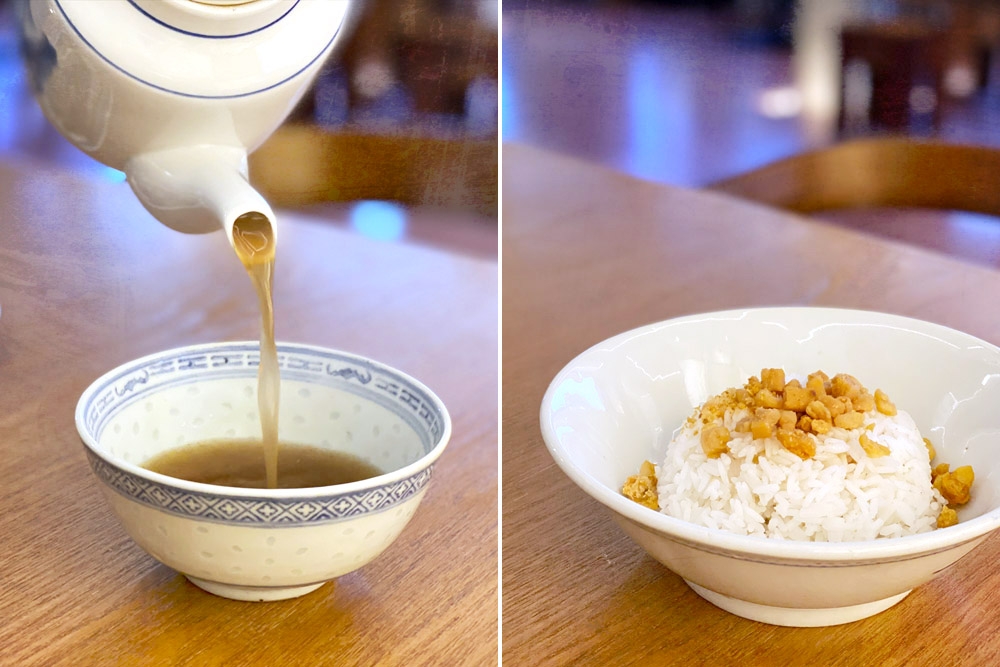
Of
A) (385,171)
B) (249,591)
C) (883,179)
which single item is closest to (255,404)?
(249,591)

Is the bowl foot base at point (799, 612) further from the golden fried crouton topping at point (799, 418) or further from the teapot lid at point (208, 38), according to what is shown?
the teapot lid at point (208, 38)

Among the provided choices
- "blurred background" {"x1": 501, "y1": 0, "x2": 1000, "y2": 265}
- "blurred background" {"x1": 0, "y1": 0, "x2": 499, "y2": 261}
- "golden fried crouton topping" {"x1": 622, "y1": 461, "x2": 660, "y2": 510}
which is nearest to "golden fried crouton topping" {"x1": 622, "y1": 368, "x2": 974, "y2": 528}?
"golden fried crouton topping" {"x1": 622, "y1": 461, "x2": 660, "y2": 510}

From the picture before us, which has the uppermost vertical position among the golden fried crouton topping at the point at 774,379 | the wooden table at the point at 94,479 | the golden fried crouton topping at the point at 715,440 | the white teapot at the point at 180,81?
the white teapot at the point at 180,81

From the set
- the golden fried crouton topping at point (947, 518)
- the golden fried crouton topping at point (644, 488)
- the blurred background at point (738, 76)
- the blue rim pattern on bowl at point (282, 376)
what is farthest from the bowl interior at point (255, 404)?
the blurred background at point (738, 76)

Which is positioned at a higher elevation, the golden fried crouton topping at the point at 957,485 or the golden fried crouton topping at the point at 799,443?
the golden fried crouton topping at the point at 799,443

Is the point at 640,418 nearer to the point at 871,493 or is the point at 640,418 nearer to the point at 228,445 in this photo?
the point at 871,493

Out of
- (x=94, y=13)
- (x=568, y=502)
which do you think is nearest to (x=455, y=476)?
(x=568, y=502)

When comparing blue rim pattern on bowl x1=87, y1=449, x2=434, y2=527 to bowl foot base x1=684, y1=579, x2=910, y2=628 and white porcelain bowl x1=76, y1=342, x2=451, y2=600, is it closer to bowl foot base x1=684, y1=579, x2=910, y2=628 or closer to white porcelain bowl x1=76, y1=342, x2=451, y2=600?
white porcelain bowl x1=76, y1=342, x2=451, y2=600
